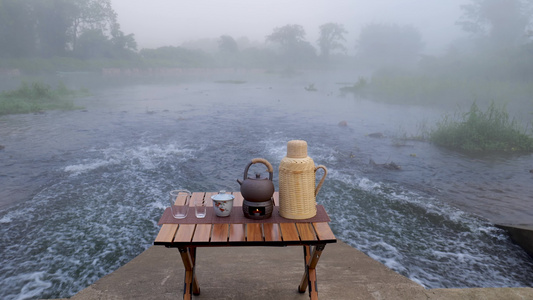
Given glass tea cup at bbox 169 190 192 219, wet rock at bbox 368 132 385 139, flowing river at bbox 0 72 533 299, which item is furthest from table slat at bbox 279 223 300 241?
wet rock at bbox 368 132 385 139

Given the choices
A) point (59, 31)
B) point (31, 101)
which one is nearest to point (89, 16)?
point (59, 31)

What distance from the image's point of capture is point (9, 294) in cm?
374

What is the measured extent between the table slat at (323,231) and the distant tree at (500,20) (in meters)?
36.1

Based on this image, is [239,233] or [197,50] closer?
[239,233]

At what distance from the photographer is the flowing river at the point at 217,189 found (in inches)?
172

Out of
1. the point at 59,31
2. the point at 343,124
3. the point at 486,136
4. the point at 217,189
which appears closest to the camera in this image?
the point at 217,189

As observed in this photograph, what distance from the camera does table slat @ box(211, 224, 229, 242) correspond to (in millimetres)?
2031

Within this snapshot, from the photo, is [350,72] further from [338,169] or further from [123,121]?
[338,169]

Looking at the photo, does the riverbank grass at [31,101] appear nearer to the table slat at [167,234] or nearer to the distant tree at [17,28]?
the distant tree at [17,28]

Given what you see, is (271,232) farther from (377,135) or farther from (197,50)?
(197,50)

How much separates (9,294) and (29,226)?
1.84m

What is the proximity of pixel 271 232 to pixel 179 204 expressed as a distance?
0.65 meters

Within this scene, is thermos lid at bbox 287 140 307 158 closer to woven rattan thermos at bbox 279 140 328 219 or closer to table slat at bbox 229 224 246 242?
woven rattan thermos at bbox 279 140 328 219

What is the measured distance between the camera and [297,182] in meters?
2.24
